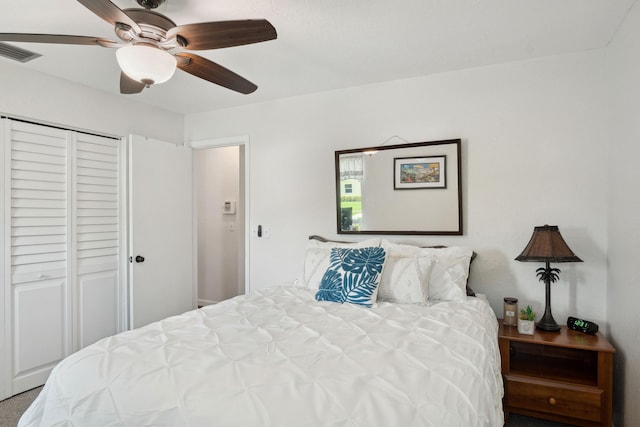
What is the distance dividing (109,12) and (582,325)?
2.94 metres

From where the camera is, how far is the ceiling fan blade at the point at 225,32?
1463 mm

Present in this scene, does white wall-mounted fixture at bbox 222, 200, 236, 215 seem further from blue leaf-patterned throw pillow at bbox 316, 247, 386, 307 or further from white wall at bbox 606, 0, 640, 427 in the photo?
white wall at bbox 606, 0, 640, 427

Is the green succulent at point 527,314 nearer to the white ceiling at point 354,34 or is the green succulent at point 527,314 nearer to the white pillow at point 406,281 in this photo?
the white pillow at point 406,281

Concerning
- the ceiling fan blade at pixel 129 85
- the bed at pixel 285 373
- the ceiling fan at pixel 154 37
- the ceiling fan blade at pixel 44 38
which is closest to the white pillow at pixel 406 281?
the bed at pixel 285 373

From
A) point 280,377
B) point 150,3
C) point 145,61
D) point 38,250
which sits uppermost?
point 150,3

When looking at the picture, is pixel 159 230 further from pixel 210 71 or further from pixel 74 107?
pixel 210 71

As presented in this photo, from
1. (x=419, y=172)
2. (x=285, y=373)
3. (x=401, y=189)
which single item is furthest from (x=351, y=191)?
(x=285, y=373)

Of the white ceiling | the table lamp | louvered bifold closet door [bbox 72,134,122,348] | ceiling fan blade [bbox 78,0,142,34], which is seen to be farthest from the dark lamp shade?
louvered bifold closet door [bbox 72,134,122,348]

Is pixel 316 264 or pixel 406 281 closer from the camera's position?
pixel 406 281

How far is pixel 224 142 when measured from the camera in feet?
12.1

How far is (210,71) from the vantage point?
1.96 meters

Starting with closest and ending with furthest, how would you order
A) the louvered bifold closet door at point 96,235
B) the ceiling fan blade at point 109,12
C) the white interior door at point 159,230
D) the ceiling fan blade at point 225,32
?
1. the ceiling fan blade at point 109,12
2. the ceiling fan blade at point 225,32
3. the louvered bifold closet door at point 96,235
4. the white interior door at point 159,230

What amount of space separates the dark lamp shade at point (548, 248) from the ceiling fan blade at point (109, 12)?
2.44 metres

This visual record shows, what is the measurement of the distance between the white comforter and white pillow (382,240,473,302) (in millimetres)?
504
